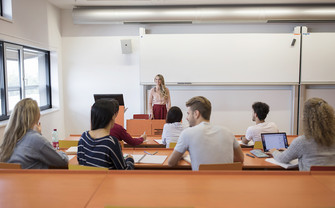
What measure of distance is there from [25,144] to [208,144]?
1396mm

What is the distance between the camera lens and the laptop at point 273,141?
2848 millimetres

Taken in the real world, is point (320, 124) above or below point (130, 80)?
below

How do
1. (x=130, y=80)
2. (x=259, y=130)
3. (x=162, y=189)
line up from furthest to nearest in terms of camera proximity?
(x=130, y=80), (x=259, y=130), (x=162, y=189)

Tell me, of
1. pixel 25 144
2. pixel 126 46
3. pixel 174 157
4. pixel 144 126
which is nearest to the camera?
pixel 25 144

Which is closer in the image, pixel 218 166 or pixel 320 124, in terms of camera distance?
pixel 218 166

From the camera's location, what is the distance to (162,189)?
1263 mm

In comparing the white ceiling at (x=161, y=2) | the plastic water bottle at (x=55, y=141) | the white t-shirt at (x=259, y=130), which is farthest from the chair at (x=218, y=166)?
the white ceiling at (x=161, y=2)

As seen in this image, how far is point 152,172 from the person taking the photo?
4.84 ft

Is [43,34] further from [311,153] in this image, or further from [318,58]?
[318,58]

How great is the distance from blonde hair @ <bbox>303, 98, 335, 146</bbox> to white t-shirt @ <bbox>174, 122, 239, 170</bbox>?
0.63 m

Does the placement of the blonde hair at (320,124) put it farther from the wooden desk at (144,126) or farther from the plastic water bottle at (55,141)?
the plastic water bottle at (55,141)

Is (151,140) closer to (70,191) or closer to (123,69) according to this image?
(70,191)

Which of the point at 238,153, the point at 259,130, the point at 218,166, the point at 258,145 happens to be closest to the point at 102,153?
the point at 218,166

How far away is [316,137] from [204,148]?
0.88 meters
